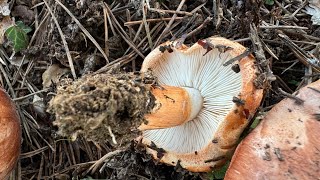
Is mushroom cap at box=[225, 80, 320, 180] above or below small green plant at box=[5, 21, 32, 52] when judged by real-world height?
below

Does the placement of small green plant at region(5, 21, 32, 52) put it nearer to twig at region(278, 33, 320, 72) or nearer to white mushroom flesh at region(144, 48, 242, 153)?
white mushroom flesh at region(144, 48, 242, 153)

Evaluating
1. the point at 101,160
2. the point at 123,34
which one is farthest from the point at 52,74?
the point at 101,160

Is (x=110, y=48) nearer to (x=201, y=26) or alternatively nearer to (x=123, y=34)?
(x=123, y=34)

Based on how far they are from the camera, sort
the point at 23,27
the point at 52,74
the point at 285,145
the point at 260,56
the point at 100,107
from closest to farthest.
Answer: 1. the point at 100,107
2. the point at 285,145
3. the point at 260,56
4. the point at 52,74
5. the point at 23,27

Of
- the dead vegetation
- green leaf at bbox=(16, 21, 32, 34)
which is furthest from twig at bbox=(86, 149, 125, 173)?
Result: green leaf at bbox=(16, 21, 32, 34)

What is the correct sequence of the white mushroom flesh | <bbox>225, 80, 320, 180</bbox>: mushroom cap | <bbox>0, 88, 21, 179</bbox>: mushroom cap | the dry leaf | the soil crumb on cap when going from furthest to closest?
the dry leaf → <bbox>0, 88, 21, 179</bbox>: mushroom cap → the white mushroom flesh → <bbox>225, 80, 320, 180</bbox>: mushroom cap → the soil crumb on cap

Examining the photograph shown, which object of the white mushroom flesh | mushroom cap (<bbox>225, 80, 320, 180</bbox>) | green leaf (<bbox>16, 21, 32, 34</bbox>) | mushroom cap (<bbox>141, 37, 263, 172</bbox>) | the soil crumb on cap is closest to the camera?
the soil crumb on cap
